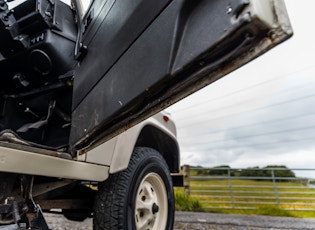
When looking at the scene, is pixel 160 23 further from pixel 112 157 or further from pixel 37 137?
pixel 37 137

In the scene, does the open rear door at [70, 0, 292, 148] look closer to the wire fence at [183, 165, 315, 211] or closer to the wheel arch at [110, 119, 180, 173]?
the wheel arch at [110, 119, 180, 173]

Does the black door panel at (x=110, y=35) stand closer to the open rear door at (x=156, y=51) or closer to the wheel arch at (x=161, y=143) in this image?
the open rear door at (x=156, y=51)

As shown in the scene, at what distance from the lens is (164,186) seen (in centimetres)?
225

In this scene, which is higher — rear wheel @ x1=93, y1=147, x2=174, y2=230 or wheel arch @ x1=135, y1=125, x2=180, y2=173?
wheel arch @ x1=135, y1=125, x2=180, y2=173

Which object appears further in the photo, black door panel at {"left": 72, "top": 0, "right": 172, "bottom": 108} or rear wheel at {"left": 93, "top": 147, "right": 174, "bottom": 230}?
rear wheel at {"left": 93, "top": 147, "right": 174, "bottom": 230}

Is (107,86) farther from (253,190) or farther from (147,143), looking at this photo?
(253,190)

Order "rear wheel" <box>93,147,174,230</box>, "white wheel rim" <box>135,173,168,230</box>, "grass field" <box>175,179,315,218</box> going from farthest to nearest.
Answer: "grass field" <box>175,179,315,218</box> < "white wheel rim" <box>135,173,168,230</box> < "rear wheel" <box>93,147,174,230</box>

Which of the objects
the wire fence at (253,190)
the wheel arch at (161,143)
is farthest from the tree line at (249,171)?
the wheel arch at (161,143)

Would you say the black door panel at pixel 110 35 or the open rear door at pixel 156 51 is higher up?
the black door panel at pixel 110 35

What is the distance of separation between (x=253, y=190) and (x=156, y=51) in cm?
880

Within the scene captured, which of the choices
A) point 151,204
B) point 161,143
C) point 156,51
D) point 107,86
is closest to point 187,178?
point 161,143

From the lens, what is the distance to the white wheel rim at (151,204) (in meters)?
1.97

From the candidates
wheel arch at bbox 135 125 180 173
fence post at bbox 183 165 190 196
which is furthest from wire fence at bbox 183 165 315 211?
wheel arch at bbox 135 125 180 173

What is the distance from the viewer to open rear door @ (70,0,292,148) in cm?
65
